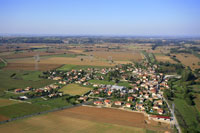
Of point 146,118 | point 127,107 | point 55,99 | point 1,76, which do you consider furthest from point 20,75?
point 146,118

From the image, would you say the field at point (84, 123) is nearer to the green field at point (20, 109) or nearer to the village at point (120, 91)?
the green field at point (20, 109)

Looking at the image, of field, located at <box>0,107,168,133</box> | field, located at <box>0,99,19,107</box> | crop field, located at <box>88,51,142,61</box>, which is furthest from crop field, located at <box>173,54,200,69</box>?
field, located at <box>0,99,19,107</box>

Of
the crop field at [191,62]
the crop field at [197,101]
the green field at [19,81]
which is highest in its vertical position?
the crop field at [191,62]

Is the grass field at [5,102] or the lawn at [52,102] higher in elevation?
the grass field at [5,102]

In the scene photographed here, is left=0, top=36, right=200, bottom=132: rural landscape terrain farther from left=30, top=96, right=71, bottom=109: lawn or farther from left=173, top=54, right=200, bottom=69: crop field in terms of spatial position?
left=173, top=54, right=200, bottom=69: crop field

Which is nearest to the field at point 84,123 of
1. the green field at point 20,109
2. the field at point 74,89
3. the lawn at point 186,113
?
the green field at point 20,109

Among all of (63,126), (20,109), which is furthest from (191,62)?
(20,109)

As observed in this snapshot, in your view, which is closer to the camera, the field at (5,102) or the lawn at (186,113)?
the lawn at (186,113)
